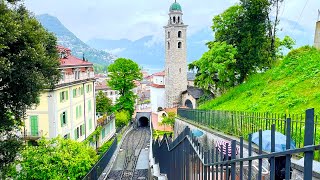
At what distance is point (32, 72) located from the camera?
11.5m

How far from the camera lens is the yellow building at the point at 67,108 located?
75.8ft

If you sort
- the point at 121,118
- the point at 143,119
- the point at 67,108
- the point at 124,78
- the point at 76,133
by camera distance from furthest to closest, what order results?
the point at 143,119
the point at 124,78
the point at 121,118
the point at 76,133
the point at 67,108

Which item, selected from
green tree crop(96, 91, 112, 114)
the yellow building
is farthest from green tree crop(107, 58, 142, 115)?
the yellow building

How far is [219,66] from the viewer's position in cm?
2812

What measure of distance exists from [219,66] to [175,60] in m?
28.0

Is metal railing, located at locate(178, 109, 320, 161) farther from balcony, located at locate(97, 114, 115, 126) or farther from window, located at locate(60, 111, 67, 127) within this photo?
balcony, located at locate(97, 114, 115, 126)

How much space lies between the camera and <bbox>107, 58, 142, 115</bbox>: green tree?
50.1 meters

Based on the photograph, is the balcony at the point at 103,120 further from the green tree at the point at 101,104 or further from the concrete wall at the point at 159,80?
the concrete wall at the point at 159,80

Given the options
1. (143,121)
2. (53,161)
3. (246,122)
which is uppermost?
(246,122)

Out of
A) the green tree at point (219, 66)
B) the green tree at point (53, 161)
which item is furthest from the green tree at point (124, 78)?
the green tree at point (53, 161)

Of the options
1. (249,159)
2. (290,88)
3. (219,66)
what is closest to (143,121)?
(219,66)

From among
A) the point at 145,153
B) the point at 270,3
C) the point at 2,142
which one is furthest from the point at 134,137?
the point at 2,142

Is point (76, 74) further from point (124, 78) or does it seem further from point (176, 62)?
point (176, 62)

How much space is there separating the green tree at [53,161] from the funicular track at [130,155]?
832 centimetres
